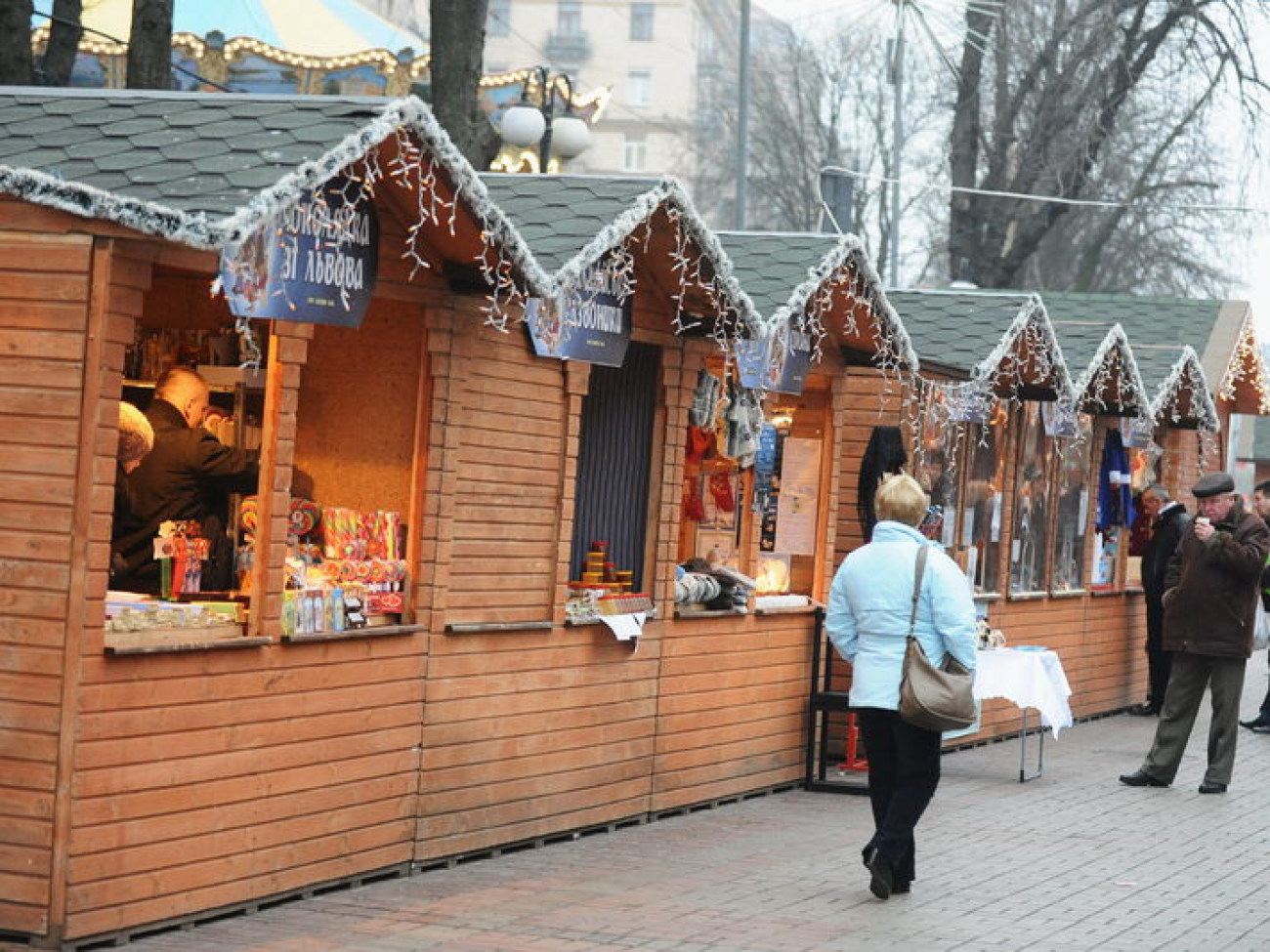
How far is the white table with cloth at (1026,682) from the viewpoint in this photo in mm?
13547

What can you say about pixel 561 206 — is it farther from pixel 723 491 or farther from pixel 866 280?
pixel 723 491

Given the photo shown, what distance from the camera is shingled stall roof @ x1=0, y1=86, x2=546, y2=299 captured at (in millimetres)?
7184

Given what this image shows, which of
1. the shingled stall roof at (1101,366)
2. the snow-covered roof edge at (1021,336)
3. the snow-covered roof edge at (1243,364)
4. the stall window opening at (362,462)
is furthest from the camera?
the snow-covered roof edge at (1243,364)

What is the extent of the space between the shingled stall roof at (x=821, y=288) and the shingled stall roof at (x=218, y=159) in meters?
2.98

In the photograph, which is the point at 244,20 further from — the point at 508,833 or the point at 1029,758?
the point at 508,833

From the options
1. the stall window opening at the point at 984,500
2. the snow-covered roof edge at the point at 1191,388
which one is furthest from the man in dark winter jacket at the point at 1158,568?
the stall window opening at the point at 984,500

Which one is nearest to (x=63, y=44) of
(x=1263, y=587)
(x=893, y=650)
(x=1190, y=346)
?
(x=893, y=650)

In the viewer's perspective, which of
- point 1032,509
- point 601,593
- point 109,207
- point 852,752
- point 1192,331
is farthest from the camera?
point 1192,331

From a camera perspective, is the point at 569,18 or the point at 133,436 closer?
the point at 133,436

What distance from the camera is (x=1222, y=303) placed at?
73.7ft

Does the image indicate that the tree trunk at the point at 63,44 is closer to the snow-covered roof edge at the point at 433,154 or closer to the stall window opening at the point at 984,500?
the stall window opening at the point at 984,500

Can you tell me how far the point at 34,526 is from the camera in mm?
7523

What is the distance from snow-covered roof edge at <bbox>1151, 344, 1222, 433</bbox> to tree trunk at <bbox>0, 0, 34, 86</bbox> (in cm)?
928

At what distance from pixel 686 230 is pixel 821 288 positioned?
2.05 m
